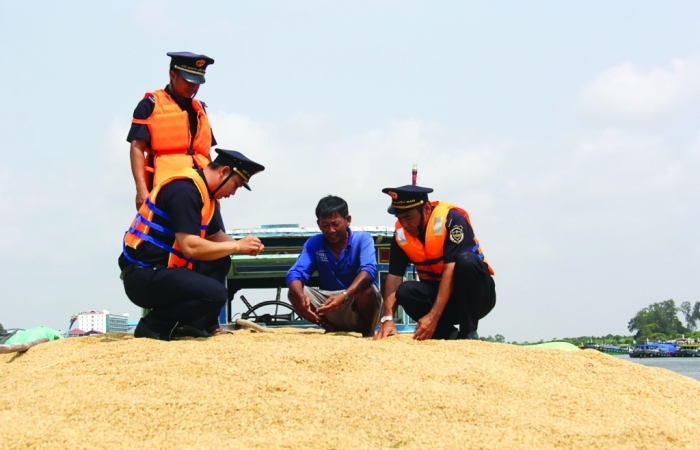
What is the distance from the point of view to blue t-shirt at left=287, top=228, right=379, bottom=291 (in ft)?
17.7

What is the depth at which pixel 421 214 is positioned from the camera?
4.98 metres

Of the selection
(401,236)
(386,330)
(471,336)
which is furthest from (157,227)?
(471,336)

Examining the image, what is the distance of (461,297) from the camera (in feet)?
16.2

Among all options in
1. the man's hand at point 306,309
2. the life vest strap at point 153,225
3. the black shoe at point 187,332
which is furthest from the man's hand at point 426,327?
the life vest strap at point 153,225

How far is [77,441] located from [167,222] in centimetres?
194

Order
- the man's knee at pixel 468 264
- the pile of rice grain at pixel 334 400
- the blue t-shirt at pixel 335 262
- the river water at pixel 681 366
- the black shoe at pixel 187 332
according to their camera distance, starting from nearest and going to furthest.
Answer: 1. the pile of rice grain at pixel 334 400
2. the black shoe at pixel 187 332
3. the man's knee at pixel 468 264
4. the blue t-shirt at pixel 335 262
5. the river water at pixel 681 366

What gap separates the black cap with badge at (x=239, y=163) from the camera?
4.33 metres

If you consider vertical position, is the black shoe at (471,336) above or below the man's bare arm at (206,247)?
below

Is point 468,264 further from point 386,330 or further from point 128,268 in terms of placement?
point 128,268

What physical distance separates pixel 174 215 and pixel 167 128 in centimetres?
98

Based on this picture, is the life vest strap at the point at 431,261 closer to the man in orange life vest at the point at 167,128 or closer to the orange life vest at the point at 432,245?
the orange life vest at the point at 432,245

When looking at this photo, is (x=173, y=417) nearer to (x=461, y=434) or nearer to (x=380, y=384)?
(x=380, y=384)

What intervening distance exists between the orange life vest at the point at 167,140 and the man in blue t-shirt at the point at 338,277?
0.97 m

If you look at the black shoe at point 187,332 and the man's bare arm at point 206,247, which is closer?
the man's bare arm at point 206,247
